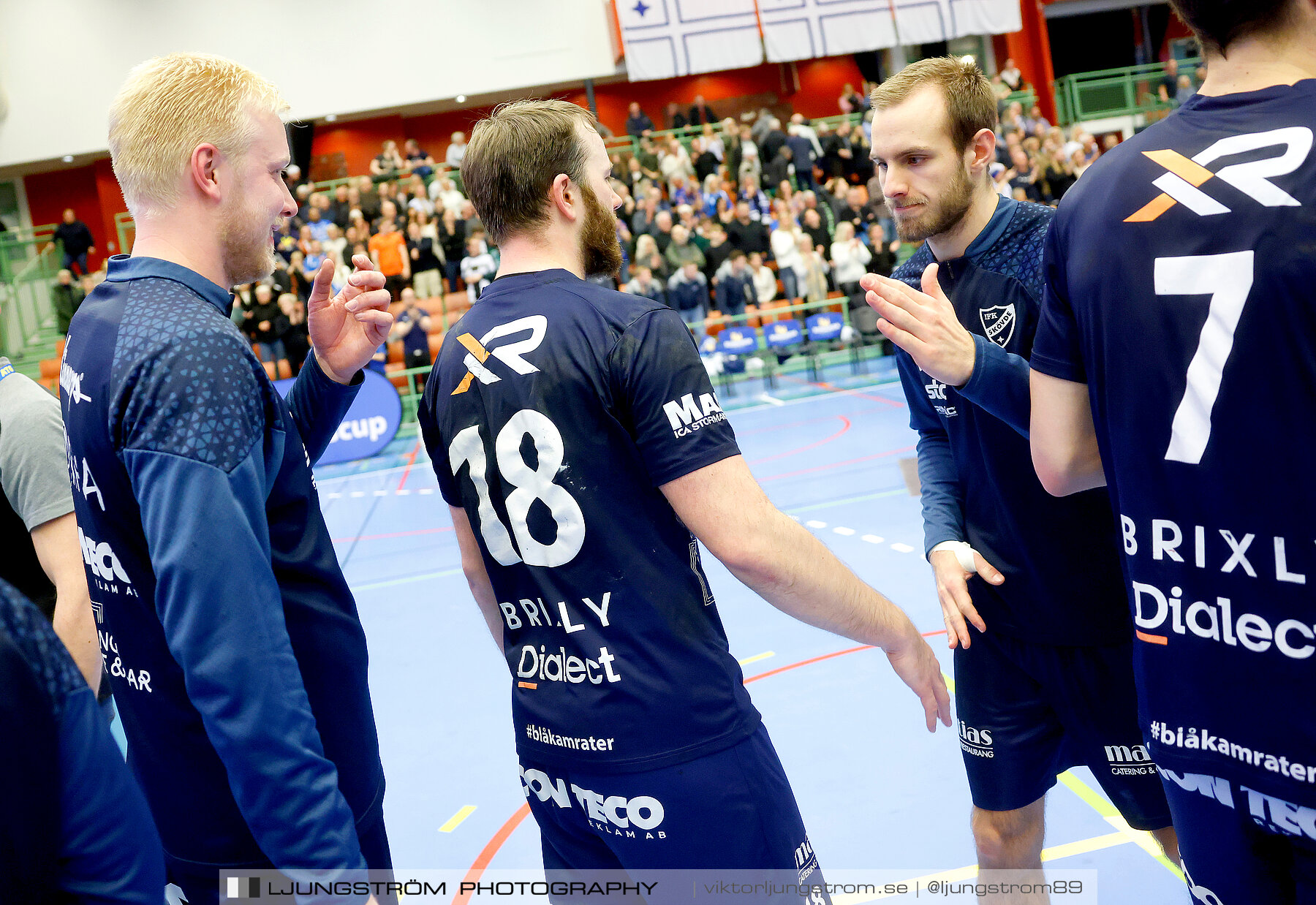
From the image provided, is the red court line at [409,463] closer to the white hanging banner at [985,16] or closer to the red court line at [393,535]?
the red court line at [393,535]

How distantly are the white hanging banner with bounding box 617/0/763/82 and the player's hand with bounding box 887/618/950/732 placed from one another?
72.9 ft

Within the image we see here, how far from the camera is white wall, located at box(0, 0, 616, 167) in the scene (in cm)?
2183

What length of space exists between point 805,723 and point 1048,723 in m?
2.02

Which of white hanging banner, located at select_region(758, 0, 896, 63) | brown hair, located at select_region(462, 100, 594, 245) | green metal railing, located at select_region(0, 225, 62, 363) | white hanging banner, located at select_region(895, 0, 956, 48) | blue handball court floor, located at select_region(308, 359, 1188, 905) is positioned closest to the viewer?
brown hair, located at select_region(462, 100, 594, 245)

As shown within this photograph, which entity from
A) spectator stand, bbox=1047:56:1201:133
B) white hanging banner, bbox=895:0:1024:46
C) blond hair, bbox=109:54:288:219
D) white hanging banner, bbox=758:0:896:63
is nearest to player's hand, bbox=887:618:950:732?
blond hair, bbox=109:54:288:219

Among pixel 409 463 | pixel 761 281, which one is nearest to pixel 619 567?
pixel 409 463

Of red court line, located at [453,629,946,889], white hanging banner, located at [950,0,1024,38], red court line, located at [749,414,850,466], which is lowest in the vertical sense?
red court line, located at [453,629,946,889]

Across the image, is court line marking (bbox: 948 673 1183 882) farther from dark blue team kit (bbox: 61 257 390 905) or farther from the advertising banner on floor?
the advertising banner on floor

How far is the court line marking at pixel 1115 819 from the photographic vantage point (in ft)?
10.4

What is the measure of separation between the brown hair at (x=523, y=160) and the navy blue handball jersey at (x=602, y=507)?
0.17 meters

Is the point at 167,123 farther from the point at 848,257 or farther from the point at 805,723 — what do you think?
the point at 848,257

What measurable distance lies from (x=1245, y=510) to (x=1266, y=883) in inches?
22.7

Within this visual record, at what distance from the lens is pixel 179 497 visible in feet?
5.11

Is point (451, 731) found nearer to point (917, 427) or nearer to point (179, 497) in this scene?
point (917, 427)
